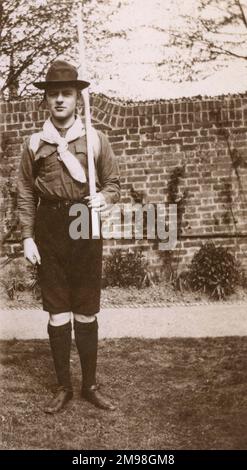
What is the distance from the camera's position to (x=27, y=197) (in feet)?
8.63

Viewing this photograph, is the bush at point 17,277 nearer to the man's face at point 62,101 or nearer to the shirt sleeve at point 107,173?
the shirt sleeve at point 107,173

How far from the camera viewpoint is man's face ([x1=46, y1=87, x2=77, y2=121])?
99.6 inches

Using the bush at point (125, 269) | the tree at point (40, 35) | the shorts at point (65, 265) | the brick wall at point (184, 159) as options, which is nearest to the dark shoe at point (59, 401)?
the shorts at point (65, 265)

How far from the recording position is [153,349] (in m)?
2.89

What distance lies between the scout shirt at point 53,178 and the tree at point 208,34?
700 millimetres

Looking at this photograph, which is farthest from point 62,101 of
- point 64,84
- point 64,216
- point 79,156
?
point 64,216

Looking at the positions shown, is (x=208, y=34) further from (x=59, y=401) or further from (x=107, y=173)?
(x=59, y=401)

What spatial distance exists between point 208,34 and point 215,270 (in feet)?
3.85

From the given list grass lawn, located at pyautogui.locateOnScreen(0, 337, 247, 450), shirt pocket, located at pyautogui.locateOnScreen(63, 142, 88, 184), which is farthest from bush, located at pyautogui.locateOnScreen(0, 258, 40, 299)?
shirt pocket, located at pyautogui.locateOnScreen(63, 142, 88, 184)

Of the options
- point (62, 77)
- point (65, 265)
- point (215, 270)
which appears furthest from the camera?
point (215, 270)

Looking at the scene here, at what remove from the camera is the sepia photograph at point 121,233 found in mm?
2555

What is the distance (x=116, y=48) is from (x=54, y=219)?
36.6 inches
